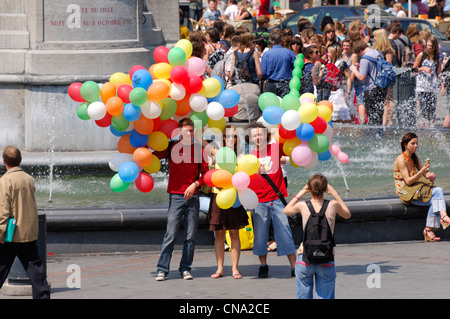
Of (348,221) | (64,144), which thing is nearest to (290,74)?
(64,144)

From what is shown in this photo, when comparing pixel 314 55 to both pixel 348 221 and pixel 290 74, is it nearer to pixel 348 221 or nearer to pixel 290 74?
pixel 290 74

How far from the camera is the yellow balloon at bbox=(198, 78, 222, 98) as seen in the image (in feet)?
30.0

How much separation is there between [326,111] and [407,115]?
9.91 metres

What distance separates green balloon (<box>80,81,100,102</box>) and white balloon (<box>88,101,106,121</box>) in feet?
0.38

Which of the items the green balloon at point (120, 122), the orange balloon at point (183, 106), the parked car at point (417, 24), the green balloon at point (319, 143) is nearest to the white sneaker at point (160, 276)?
the green balloon at point (120, 122)

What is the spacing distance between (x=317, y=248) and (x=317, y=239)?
0.30ft

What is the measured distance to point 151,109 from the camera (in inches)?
350

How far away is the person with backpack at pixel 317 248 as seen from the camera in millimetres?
7441

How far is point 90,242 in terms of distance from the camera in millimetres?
10281

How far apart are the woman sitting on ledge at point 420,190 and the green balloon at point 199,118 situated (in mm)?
2691

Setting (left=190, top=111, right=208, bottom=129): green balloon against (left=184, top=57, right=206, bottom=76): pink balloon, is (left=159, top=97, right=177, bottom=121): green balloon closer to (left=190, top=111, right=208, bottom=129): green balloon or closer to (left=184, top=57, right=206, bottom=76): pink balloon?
(left=190, top=111, right=208, bottom=129): green balloon

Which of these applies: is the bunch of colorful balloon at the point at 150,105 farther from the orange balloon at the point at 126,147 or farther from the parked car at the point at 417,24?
the parked car at the point at 417,24

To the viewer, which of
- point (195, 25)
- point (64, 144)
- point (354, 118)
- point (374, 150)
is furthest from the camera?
point (195, 25)

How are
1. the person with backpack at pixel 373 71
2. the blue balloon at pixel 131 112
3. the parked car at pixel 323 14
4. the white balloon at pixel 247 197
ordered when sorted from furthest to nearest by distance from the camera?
the parked car at pixel 323 14
the person with backpack at pixel 373 71
the blue balloon at pixel 131 112
the white balloon at pixel 247 197
